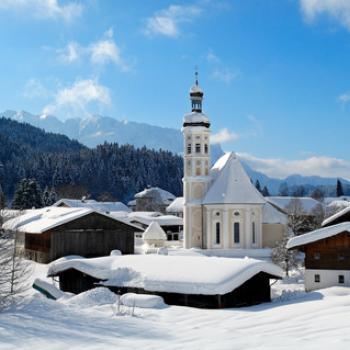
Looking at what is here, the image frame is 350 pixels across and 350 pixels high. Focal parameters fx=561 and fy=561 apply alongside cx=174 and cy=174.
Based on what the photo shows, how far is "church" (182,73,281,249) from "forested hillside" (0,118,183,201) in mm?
86223

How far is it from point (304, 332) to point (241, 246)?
121 ft

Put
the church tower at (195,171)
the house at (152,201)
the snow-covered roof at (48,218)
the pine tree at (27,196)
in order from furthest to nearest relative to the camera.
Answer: the house at (152,201) → the pine tree at (27,196) → the church tower at (195,171) → the snow-covered roof at (48,218)

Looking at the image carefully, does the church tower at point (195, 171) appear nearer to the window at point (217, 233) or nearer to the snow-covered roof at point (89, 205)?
the window at point (217, 233)

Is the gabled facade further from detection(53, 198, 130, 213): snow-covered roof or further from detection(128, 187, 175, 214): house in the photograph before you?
detection(128, 187, 175, 214): house

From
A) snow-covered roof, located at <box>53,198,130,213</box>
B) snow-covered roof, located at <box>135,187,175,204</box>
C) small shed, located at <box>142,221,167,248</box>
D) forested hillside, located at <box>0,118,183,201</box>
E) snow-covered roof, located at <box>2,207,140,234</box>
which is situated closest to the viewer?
snow-covered roof, located at <box>2,207,140,234</box>

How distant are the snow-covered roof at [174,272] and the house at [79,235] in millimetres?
14963

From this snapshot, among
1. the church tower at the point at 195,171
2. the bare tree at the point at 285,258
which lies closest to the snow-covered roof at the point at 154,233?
the church tower at the point at 195,171

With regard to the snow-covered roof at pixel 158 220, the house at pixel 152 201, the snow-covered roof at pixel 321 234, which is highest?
the house at pixel 152 201

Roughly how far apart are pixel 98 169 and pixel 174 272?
137244 mm

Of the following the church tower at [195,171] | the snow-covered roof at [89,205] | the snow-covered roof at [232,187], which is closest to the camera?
the snow-covered roof at [232,187]

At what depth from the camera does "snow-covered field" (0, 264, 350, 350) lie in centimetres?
1321

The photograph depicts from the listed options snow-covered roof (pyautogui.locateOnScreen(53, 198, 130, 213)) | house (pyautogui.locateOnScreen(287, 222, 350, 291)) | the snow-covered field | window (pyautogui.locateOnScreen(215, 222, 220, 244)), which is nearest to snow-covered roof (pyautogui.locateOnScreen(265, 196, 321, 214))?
snow-covered roof (pyautogui.locateOnScreen(53, 198, 130, 213))

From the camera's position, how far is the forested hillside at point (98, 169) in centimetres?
14212

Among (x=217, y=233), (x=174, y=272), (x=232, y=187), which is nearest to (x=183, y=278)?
(x=174, y=272)
